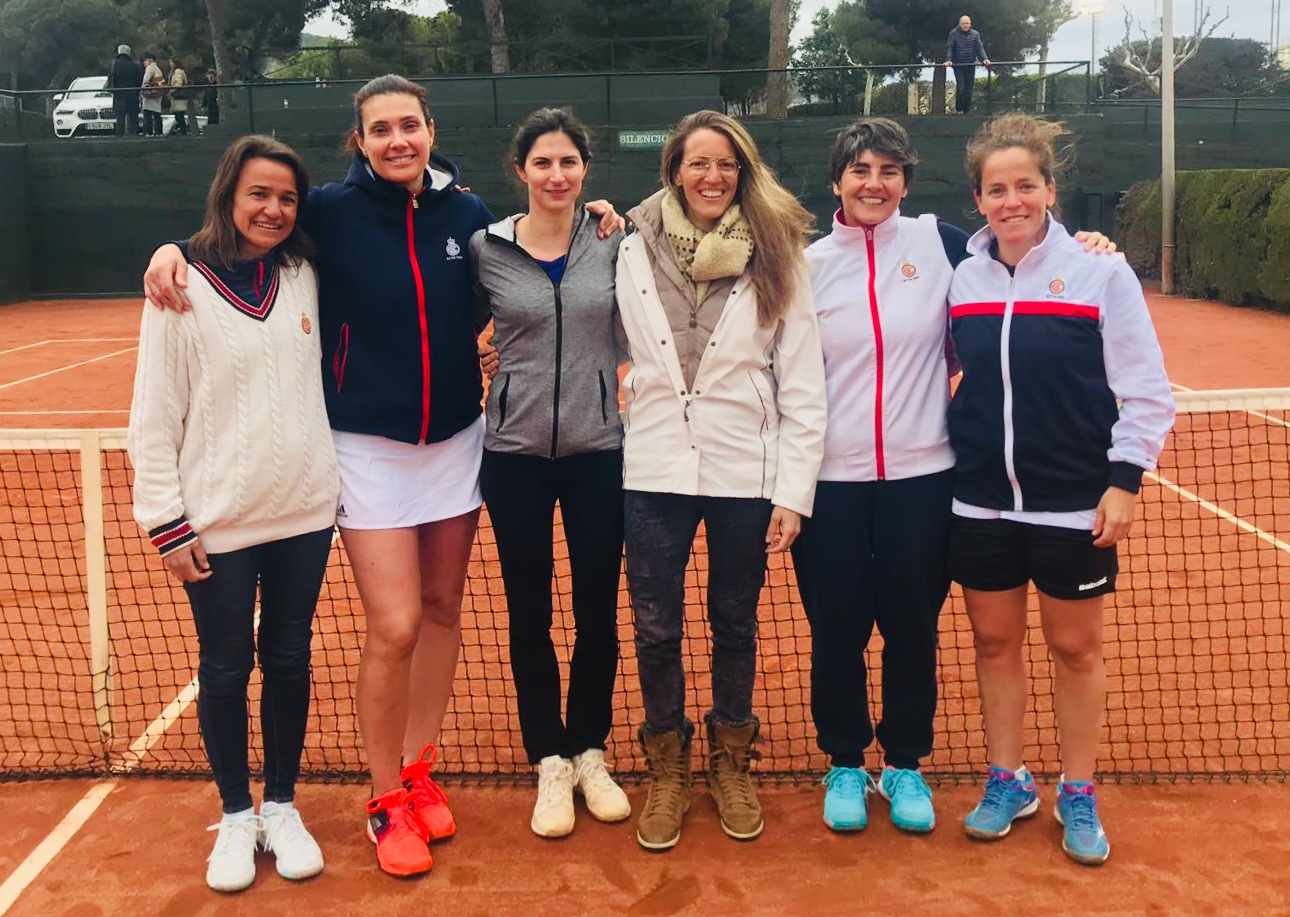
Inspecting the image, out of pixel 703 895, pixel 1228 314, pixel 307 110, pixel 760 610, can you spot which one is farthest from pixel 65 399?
pixel 1228 314

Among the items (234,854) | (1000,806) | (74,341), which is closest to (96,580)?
(234,854)

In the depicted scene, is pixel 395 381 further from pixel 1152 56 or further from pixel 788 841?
pixel 1152 56

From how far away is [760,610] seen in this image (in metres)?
5.40

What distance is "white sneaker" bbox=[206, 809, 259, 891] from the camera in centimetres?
299

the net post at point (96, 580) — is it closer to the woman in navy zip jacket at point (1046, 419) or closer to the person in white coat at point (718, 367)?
the person in white coat at point (718, 367)

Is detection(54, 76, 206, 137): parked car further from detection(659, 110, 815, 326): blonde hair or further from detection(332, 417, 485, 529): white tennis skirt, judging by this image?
detection(659, 110, 815, 326): blonde hair

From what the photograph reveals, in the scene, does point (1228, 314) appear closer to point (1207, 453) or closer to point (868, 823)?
point (1207, 453)

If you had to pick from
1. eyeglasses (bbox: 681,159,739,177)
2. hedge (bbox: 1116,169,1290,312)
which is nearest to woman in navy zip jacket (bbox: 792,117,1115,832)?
eyeglasses (bbox: 681,159,739,177)

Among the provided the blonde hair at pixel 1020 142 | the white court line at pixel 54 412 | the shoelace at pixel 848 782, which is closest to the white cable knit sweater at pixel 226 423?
the shoelace at pixel 848 782

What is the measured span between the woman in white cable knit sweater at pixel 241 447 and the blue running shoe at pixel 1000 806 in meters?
1.86

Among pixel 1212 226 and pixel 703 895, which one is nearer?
pixel 703 895

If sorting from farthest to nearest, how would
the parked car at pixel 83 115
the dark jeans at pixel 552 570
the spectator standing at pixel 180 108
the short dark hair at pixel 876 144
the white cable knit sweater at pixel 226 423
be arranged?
the parked car at pixel 83 115 < the spectator standing at pixel 180 108 < the dark jeans at pixel 552 570 < the short dark hair at pixel 876 144 < the white cable knit sweater at pixel 226 423

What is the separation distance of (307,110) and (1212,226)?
1715 cm

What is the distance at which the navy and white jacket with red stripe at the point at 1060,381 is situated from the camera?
283 centimetres
